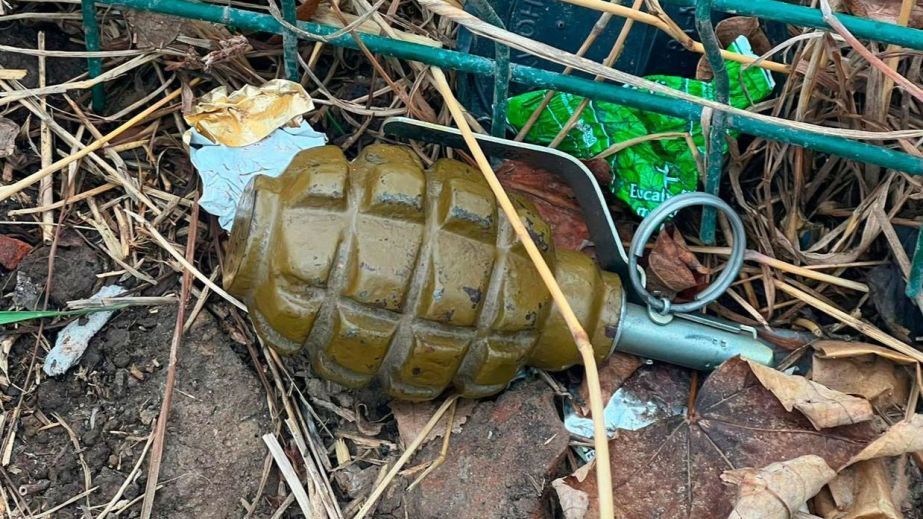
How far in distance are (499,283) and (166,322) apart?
0.72 m

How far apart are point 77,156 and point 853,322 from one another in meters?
1.65

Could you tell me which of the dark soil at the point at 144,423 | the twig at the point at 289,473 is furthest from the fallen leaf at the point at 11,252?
the twig at the point at 289,473

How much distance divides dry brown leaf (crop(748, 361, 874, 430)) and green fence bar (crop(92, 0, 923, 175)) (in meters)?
0.44

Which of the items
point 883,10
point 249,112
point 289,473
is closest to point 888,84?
point 883,10

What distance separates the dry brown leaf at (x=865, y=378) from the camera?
184 centimetres

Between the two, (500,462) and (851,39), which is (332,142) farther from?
(851,39)

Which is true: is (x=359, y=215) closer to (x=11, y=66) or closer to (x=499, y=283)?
(x=499, y=283)

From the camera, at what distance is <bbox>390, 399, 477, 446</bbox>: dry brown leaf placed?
6.06 feet

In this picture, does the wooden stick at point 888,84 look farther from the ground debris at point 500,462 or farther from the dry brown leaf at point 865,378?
the ground debris at point 500,462

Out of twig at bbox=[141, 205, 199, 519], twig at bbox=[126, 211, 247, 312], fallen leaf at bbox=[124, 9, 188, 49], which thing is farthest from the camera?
fallen leaf at bbox=[124, 9, 188, 49]

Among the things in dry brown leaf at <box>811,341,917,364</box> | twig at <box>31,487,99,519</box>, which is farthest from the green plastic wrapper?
twig at <box>31,487,99,519</box>

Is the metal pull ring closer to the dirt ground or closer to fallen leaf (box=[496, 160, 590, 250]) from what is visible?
fallen leaf (box=[496, 160, 590, 250])

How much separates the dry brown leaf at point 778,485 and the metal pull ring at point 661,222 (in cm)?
34

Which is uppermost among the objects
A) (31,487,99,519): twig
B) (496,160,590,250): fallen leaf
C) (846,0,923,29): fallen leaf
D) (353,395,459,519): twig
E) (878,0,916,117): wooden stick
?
(846,0,923,29): fallen leaf
